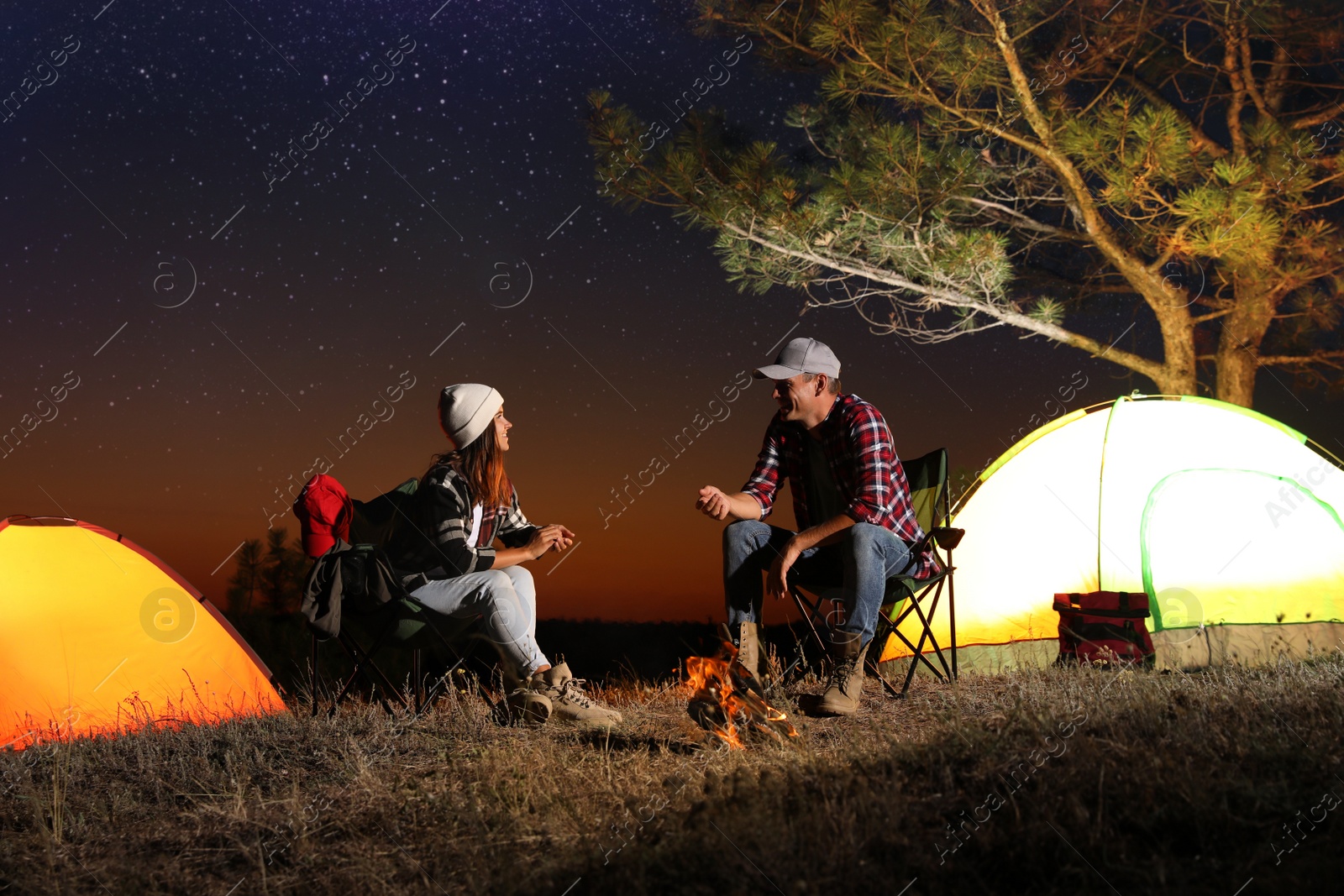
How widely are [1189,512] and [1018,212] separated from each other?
2669mm

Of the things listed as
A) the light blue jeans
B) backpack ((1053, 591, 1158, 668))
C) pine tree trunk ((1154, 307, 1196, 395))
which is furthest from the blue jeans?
pine tree trunk ((1154, 307, 1196, 395))

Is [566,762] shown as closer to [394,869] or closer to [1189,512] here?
[394,869]

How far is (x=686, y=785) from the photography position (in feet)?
8.02

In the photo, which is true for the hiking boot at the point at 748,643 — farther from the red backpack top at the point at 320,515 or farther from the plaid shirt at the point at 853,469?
the red backpack top at the point at 320,515

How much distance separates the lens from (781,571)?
11.6 feet

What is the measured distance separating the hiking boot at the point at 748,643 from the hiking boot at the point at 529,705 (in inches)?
26.8

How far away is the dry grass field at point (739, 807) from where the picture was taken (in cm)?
187

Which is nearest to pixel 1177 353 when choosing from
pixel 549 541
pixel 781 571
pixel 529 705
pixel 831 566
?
pixel 831 566

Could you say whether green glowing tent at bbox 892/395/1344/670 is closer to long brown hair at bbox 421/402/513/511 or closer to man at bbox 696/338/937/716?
man at bbox 696/338/937/716

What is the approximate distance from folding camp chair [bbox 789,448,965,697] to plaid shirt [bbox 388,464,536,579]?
1.16 metres

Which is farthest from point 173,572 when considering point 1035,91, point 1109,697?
point 1035,91

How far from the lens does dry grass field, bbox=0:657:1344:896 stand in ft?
6.13

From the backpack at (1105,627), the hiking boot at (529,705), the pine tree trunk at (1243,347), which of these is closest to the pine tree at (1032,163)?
the pine tree trunk at (1243,347)

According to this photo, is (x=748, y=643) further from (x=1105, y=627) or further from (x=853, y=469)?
(x=1105, y=627)
